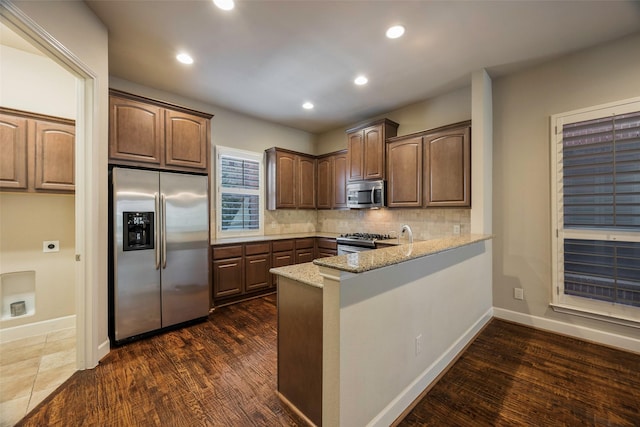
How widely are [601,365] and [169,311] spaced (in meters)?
4.11

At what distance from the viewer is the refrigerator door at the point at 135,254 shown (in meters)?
2.56

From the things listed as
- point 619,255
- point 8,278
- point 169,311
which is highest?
point 619,255

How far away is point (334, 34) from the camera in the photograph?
2.43 m

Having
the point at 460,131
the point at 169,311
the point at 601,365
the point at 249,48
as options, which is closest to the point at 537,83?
the point at 460,131

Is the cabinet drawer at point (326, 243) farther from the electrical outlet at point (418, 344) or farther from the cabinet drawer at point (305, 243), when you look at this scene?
the electrical outlet at point (418, 344)

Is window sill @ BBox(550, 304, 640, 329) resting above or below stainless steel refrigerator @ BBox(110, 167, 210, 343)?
below

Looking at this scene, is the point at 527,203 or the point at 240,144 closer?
the point at 527,203

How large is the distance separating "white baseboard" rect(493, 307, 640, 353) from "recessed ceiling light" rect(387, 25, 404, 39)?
3.28 meters

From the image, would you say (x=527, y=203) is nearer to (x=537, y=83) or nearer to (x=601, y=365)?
(x=537, y=83)

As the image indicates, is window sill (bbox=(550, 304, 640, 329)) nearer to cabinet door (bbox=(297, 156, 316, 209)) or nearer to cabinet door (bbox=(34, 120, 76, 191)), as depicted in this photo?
cabinet door (bbox=(297, 156, 316, 209))

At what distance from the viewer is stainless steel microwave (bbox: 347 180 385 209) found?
4023 millimetres

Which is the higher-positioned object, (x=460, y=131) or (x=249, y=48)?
(x=249, y=48)

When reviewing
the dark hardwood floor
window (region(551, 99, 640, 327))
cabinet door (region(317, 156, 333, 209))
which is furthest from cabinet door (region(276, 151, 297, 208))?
window (region(551, 99, 640, 327))

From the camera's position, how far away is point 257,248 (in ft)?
13.1
